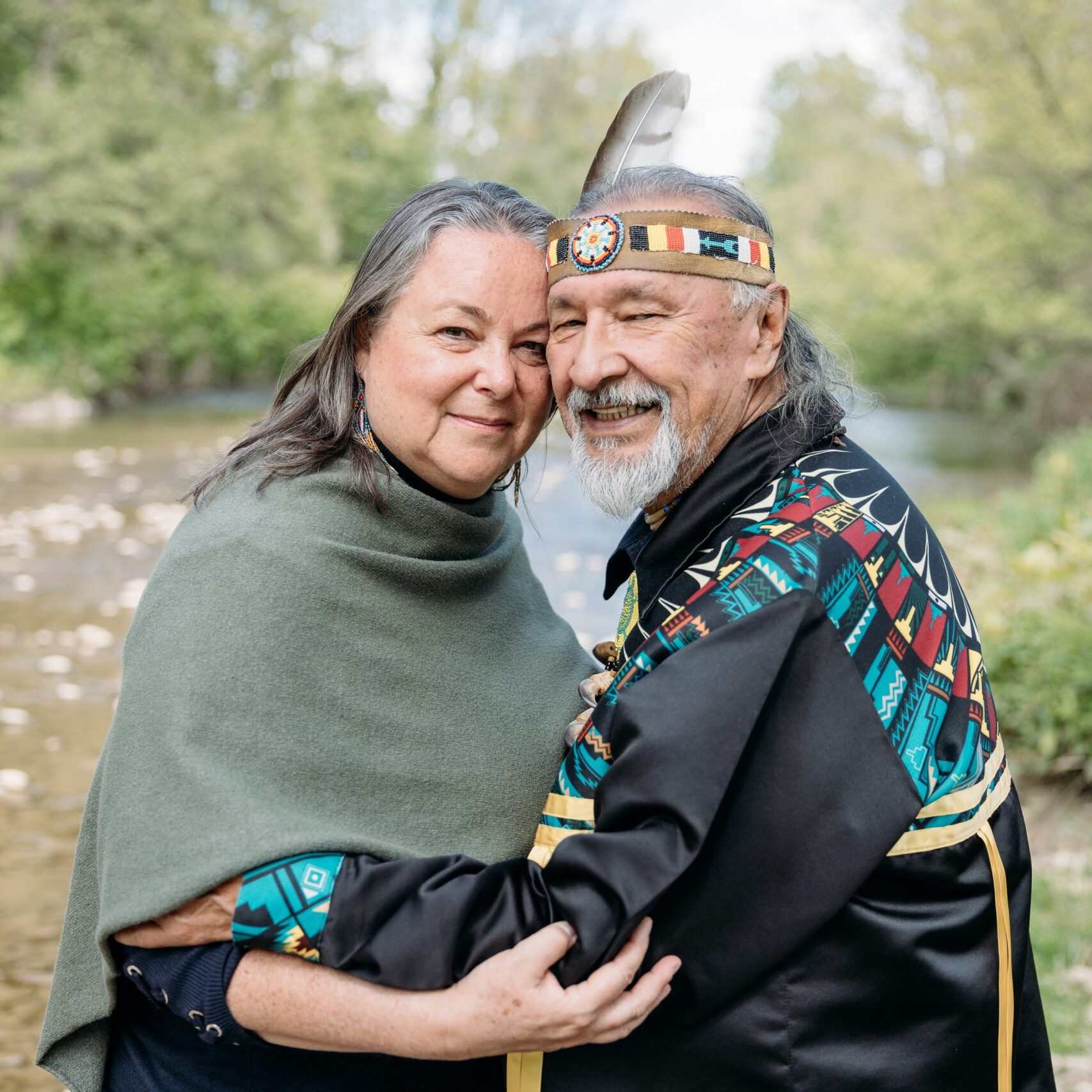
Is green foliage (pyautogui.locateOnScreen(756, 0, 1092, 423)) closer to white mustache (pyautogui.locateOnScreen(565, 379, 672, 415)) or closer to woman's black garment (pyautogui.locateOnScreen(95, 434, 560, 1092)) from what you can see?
white mustache (pyautogui.locateOnScreen(565, 379, 672, 415))

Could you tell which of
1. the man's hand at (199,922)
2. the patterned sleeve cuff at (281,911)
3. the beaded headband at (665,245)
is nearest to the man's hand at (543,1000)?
the patterned sleeve cuff at (281,911)

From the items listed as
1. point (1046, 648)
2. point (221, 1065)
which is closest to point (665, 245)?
point (221, 1065)

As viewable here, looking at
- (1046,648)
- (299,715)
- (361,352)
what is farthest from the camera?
(1046,648)

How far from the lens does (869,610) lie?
5.85ft

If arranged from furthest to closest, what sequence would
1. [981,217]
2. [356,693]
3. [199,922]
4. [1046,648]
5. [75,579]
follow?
[981,217] → [75,579] → [1046,648] → [356,693] → [199,922]

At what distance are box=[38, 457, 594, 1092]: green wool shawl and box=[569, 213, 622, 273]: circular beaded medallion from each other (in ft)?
1.73

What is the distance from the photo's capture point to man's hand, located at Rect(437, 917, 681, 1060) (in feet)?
5.45

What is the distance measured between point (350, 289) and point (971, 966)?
1.62 m

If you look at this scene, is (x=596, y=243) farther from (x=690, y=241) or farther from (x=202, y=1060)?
(x=202, y=1060)

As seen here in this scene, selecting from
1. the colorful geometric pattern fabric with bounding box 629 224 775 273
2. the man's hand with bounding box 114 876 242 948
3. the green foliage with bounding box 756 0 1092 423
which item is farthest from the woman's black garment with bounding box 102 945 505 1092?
the green foliage with bounding box 756 0 1092 423

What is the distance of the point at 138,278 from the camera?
24031 millimetres

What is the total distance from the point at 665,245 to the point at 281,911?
48.8 inches

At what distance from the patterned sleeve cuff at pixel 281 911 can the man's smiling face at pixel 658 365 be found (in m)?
0.84

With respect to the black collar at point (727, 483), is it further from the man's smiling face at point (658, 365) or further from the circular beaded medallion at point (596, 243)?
the circular beaded medallion at point (596, 243)
